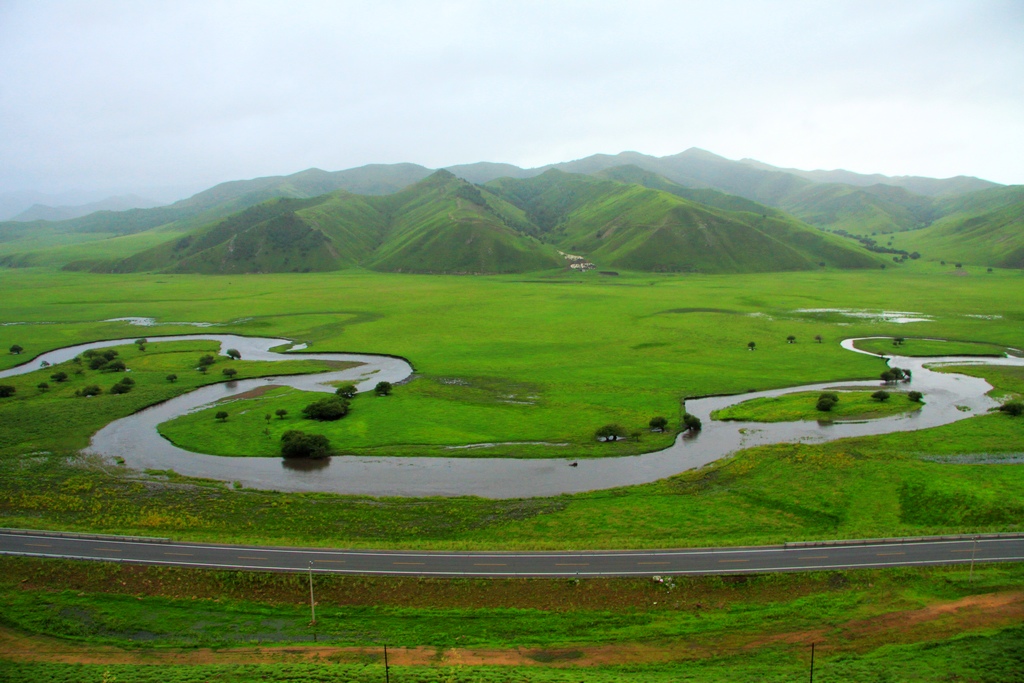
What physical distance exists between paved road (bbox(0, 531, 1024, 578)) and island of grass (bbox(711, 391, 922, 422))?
1239 inches

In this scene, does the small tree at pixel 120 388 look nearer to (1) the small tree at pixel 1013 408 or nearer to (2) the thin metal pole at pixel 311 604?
(2) the thin metal pole at pixel 311 604

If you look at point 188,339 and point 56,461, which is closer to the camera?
point 56,461

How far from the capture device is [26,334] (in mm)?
138375

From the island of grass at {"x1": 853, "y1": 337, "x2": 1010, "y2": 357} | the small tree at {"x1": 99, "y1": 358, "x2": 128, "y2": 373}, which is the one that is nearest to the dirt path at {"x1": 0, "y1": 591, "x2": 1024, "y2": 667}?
the small tree at {"x1": 99, "y1": 358, "x2": 128, "y2": 373}

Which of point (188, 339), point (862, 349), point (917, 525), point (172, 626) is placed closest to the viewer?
point (172, 626)

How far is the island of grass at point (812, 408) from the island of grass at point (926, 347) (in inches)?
1308

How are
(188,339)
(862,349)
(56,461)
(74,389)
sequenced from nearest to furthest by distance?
(56,461), (74,389), (862,349), (188,339)

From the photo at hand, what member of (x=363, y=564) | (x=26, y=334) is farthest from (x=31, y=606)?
(x=26, y=334)

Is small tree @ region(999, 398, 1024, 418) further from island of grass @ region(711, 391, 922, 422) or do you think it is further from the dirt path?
the dirt path

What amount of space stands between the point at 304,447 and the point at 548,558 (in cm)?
3545

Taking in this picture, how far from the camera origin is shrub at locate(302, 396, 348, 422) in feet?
256

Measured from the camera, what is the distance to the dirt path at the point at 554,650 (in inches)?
→ 1406

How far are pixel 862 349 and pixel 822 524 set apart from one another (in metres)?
80.4

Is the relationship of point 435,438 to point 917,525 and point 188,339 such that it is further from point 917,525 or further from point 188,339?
point 188,339
